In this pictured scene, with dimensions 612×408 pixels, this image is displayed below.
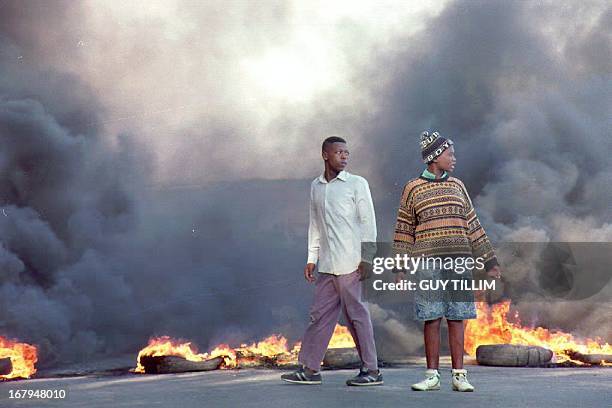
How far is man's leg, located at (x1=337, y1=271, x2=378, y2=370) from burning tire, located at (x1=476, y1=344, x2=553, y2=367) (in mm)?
4163

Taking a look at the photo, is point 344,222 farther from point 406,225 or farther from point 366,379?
point 366,379

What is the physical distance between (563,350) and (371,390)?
21.0 feet

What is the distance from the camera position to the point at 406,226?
6883 millimetres

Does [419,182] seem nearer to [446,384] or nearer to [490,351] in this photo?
[446,384]

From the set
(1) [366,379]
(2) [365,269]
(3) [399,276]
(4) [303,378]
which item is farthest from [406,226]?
(4) [303,378]

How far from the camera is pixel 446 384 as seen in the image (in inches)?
292

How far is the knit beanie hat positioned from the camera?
265 inches

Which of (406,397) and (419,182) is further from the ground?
(419,182)

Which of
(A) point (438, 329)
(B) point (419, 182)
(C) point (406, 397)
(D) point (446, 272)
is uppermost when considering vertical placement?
(B) point (419, 182)

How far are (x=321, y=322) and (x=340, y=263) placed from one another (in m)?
0.57

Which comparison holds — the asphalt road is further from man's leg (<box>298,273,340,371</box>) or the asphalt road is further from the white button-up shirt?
the white button-up shirt

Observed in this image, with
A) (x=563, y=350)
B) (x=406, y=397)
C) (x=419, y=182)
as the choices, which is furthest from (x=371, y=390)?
(x=563, y=350)

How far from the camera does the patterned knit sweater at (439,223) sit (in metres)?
6.69

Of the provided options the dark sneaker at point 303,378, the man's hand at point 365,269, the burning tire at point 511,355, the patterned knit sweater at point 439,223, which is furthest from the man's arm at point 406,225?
the burning tire at point 511,355
